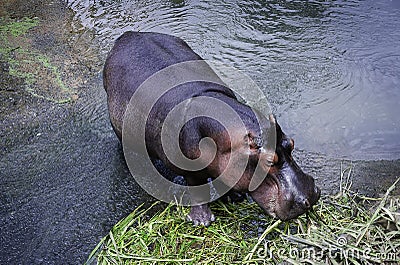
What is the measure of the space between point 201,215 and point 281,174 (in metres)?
0.64

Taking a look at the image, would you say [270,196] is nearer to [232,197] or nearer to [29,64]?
[232,197]

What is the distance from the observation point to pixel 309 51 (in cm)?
458

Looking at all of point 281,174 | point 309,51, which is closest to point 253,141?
point 281,174

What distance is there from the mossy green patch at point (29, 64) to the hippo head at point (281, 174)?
2156mm

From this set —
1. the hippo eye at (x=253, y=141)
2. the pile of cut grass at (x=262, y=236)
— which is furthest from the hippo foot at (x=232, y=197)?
the hippo eye at (x=253, y=141)

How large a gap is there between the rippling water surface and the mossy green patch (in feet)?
1.85

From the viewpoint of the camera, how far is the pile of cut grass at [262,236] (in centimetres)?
246

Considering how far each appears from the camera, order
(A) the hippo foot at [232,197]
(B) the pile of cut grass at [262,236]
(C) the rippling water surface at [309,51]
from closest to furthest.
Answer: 1. (B) the pile of cut grass at [262,236]
2. (A) the hippo foot at [232,197]
3. (C) the rippling water surface at [309,51]

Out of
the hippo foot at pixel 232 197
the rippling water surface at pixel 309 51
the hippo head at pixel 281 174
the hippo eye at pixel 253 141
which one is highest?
the hippo eye at pixel 253 141

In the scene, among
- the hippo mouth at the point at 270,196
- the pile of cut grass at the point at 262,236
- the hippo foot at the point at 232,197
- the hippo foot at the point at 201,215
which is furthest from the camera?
the hippo foot at the point at 232,197

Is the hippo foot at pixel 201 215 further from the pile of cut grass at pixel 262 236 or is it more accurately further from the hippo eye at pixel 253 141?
the hippo eye at pixel 253 141

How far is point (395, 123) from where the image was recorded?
3781 mm

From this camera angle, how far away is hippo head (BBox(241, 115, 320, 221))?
2.53m

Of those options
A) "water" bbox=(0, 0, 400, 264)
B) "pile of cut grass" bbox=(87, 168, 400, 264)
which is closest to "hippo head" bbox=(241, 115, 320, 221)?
"pile of cut grass" bbox=(87, 168, 400, 264)
